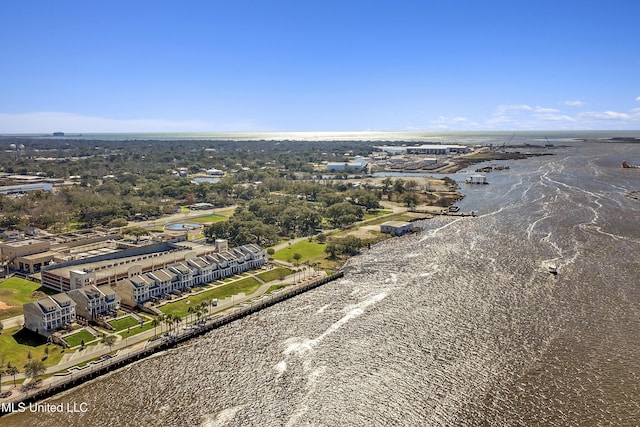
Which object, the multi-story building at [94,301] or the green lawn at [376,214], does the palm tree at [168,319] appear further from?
the green lawn at [376,214]

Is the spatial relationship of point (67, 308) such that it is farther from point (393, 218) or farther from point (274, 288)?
point (393, 218)

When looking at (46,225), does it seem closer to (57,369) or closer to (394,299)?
(57,369)

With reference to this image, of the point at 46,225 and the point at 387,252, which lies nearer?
the point at 387,252

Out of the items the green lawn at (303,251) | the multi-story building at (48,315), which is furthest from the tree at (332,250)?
the multi-story building at (48,315)

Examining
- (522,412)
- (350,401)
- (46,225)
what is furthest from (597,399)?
(46,225)

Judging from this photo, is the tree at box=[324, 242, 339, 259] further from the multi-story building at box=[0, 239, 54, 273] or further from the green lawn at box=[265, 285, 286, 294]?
the multi-story building at box=[0, 239, 54, 273]

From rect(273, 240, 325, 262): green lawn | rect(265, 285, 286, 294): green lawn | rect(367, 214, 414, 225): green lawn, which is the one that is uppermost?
rect(265, 285, 286, 294): green lawn

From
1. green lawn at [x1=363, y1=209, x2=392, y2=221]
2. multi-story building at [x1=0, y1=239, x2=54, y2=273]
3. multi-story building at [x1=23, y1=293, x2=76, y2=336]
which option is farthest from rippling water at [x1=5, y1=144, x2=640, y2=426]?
green lawn at [x1=363, y1=209, x2=392, y2=221]
